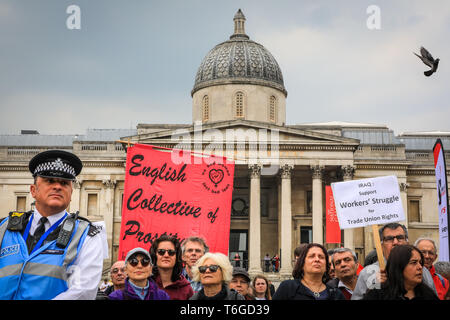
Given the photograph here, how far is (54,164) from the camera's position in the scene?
5793 millimetres

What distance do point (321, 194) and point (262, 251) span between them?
6787mm

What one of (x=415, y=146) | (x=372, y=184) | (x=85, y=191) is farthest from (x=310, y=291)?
(x=415, y=146)

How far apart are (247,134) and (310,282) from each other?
36.7 m

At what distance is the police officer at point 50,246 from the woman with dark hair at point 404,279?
333cm

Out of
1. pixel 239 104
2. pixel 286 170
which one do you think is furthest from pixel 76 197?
pixel 286 170

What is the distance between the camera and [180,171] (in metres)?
13.4

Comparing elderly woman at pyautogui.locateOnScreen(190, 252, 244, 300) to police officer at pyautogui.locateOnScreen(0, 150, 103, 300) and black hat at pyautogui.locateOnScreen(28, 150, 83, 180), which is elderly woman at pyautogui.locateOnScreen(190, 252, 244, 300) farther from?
black hat at pyautogui.locateOnScreen(28, 150, 83, 180)

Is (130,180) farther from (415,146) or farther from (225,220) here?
(415,146)

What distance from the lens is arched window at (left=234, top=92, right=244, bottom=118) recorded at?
51.2m

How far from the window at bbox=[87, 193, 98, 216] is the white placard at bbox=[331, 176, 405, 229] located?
42096 millimetres

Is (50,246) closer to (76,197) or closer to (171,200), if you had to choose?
(171,200)

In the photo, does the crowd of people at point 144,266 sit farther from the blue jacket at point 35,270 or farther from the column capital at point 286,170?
the column capital at point 286,170

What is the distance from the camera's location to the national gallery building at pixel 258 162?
44031mm

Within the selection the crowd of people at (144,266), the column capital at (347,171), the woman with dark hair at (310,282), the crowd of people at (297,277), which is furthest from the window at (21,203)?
the woman with dark hair at (310,282)
